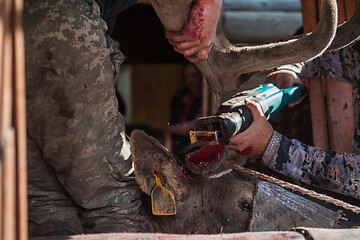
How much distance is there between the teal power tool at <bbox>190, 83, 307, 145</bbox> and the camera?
2152mm

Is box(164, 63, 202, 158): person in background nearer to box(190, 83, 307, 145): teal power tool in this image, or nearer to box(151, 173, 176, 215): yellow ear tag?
box(190, 83, 307, 145): teal power tool

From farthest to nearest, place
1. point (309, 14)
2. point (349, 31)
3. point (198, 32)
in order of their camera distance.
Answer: point (309, 14) < point (349, 31) < point (198, 32)

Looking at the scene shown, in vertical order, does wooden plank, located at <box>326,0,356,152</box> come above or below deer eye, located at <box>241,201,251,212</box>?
above

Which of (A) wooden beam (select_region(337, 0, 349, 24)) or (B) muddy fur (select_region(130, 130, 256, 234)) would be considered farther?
(A) wooden beam (select_region(337, 0, 349, 24))

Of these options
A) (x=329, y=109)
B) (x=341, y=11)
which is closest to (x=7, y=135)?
(x=341, y=11)

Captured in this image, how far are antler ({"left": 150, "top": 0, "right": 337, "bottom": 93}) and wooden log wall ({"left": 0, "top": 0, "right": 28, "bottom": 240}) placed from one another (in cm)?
115

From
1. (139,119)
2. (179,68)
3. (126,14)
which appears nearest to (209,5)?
(126,14)

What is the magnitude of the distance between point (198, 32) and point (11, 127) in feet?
4.00

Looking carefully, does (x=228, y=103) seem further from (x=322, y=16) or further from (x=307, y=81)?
(x=307, y=81)

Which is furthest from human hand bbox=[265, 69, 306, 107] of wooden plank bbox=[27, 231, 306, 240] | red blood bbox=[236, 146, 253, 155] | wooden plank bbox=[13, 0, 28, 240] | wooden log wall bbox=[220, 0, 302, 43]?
wooden log wall bbox=[220, 0, 302, 43]

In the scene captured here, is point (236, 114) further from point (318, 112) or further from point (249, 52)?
point (318, 112)

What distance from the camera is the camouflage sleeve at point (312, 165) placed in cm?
259

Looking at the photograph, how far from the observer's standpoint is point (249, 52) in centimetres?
237

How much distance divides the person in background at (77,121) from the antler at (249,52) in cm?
16
